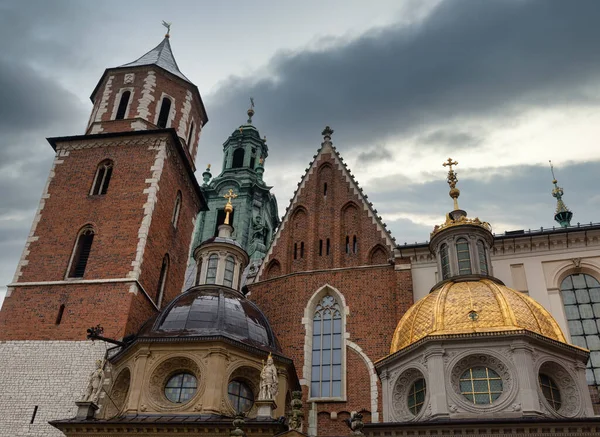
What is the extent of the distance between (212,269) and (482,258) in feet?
31.2

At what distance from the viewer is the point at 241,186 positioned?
162 feet

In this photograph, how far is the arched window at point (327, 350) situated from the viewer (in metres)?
21.1

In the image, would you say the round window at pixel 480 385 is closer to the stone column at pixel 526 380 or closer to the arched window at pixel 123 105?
the stone column at pixel 526 380

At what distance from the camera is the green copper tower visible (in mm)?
46969

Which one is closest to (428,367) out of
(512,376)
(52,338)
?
(512,376)

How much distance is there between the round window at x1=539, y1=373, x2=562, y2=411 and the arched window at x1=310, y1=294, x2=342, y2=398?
7.33 metres

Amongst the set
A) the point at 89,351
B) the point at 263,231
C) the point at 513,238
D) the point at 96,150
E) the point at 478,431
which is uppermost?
the point at 263,231

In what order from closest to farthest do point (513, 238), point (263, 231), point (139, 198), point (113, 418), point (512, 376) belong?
point (512, 376), point (113, 418), point (513, 238), point (139, 198), point (263, 231)

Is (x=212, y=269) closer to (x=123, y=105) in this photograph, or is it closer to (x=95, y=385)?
(x=95, y=385)

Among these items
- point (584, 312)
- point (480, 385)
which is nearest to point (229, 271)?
point (480, 385)

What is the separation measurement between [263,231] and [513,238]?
1066 inches

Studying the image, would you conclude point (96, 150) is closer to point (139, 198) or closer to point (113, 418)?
point (139, 198)

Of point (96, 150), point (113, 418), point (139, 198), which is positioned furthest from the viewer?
point (96, 150)

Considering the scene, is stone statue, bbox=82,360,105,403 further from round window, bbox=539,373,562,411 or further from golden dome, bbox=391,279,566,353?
round window, bbox=539,373,562,411
